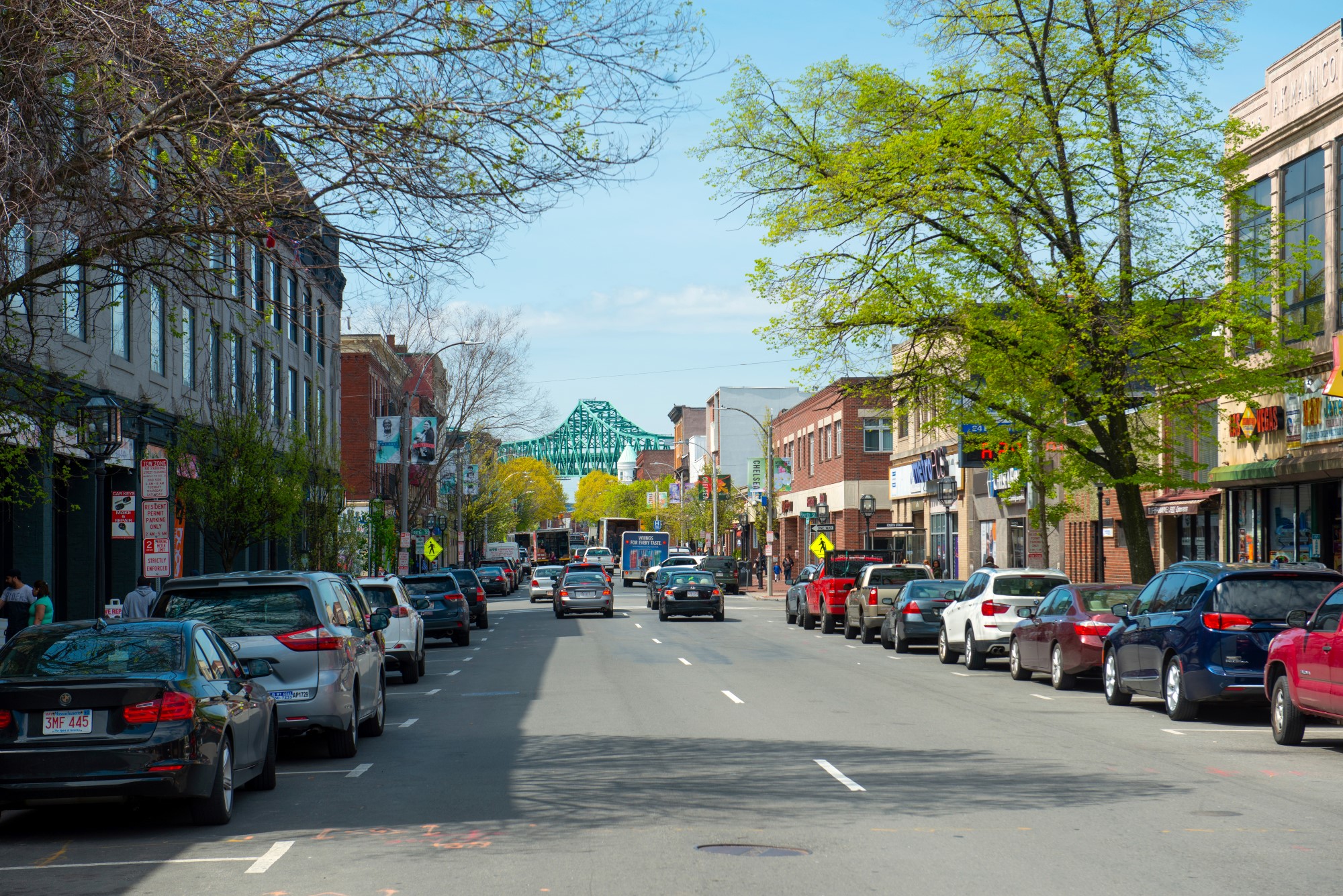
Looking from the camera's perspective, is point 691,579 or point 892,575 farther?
point 691,579

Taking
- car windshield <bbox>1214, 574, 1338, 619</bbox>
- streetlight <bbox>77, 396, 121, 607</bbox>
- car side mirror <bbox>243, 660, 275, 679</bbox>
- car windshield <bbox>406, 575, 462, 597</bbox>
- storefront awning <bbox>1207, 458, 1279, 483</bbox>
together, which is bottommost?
car windshield <bbox>406, 575, 462, 597</bbox>

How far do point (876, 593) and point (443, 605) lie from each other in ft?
31.4

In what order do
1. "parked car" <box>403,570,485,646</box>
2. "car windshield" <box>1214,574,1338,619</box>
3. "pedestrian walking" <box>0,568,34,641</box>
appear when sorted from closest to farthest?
"car windshield" <box>1214,574,1338,619</box>, "pedestrian walking" <box>0,568,34,641</box>, "parked car" <box>403,570,485,646</box>

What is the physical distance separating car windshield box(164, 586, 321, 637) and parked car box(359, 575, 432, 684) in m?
8.74

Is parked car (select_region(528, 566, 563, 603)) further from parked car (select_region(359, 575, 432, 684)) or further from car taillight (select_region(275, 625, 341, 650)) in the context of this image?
car taillight (select_region(275, 625, 341, 650))

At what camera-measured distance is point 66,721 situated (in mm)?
9312

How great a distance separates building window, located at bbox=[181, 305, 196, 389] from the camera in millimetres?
32906

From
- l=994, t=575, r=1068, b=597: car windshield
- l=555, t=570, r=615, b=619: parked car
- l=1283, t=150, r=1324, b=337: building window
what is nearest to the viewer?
l=994, t=575, r=1068, b=597: car windshield

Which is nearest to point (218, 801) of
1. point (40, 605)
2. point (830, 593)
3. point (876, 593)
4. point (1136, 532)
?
point (40, 605)

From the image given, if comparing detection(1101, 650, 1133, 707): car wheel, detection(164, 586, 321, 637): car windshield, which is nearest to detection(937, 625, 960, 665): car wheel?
detection(1101, 650, 1133, 707): car wheel

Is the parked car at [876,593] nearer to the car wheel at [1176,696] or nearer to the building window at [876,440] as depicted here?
the car wheel at [1176,696]

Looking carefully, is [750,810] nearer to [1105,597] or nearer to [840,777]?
[840,777]

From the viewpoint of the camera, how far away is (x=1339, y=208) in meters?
25.1

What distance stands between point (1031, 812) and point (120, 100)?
8.36 meters
